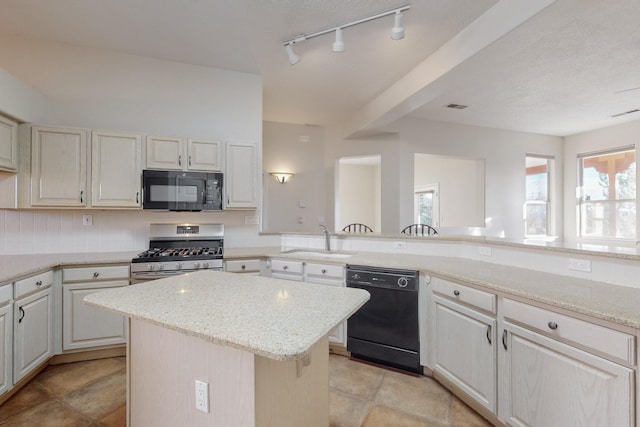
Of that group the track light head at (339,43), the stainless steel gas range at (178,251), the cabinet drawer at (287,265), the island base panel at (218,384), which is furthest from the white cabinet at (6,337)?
the track light head at (339,43)

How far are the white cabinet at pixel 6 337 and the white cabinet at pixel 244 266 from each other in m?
1.43

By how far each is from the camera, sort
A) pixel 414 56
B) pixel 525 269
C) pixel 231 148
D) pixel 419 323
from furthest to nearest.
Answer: pixel 231 148, pixel 414 56, pixel 419 323, pixel 525 269

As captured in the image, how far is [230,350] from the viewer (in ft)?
3.45

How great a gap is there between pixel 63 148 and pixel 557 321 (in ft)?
12.2

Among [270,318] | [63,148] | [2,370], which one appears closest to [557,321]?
[270,318]

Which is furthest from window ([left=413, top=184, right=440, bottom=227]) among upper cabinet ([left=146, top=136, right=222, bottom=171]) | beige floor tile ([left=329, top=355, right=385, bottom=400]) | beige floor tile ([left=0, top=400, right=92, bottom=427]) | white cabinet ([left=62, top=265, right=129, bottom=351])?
beige floor tile ([left=0, top=400, right=92, bottom=427])

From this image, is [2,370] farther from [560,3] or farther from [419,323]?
[560,3]

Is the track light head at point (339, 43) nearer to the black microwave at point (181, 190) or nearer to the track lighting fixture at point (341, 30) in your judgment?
the track lighting fixture at point (341, 30)

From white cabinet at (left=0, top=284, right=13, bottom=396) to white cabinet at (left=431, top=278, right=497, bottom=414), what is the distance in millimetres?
2871

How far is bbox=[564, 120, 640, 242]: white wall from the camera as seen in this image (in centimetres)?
481

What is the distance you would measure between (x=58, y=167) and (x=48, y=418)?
75.4 inches

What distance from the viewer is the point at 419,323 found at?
226 cm

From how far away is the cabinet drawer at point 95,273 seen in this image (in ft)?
7.77

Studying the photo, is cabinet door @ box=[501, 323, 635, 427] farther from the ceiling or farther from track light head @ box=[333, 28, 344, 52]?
track light head @ box=[333, 28, 344, 52]
